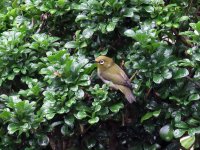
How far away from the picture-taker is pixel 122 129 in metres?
3.52

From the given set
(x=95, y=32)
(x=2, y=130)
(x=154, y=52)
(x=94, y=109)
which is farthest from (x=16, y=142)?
(x=154, y=52)

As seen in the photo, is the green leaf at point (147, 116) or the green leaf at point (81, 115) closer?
the green leaf at point (81, 115)

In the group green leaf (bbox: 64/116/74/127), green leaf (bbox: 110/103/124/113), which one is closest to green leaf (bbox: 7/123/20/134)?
green leaf (bbox: 64/116/74/127)

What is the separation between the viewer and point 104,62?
3.28m

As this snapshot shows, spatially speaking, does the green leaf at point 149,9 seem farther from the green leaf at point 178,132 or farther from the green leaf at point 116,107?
the green leaf at point 178,132

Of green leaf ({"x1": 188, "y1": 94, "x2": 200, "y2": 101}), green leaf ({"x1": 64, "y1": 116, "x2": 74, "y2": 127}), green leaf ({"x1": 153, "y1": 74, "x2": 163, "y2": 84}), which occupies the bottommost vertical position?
green leaf ({"x1": 64, "y1": 116, "x2": 74, "y2": 127})

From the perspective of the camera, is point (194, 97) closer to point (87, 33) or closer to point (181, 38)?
point (181, 38)

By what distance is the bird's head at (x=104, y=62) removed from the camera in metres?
3.21

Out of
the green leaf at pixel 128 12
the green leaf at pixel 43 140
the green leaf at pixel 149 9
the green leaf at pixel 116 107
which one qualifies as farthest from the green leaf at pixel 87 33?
the green leaf at pixel 43 140

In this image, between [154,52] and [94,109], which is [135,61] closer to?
[154,52]

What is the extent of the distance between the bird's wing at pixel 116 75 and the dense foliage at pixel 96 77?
0.06m

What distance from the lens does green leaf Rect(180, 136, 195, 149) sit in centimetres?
301

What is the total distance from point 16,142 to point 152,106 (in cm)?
99

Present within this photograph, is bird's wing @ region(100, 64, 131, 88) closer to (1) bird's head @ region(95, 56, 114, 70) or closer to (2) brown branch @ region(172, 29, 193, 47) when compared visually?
(1) bird's head @ region(95, 56, 114, 70)
